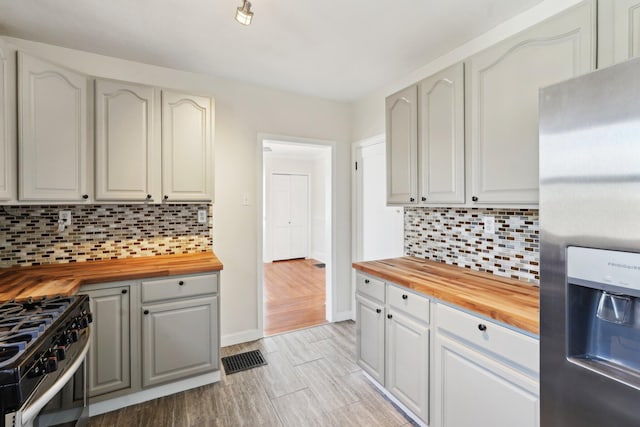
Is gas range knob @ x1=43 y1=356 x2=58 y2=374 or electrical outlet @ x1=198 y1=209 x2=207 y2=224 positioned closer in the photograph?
gas range knob @ x1=43 y1=356 x2=58 y2=374

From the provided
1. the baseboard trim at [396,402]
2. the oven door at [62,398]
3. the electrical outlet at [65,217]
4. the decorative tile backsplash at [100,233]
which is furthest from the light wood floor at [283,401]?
the electrical outlet at [65,217]

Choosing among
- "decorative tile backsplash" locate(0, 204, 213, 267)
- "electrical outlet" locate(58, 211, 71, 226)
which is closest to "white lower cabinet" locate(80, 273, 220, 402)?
"decorative tile backsplash" locate(0, 204, 213, 267)

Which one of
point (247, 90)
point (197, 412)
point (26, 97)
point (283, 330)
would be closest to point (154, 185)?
point (26, 97)

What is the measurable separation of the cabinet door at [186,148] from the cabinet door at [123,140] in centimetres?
11

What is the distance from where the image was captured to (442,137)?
75.2 inches

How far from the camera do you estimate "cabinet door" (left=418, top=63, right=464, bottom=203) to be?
1805 mm

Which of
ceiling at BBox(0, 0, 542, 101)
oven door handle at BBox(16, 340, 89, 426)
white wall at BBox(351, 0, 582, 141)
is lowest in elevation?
oven door handle at BBox(16, 340, 89, 426)

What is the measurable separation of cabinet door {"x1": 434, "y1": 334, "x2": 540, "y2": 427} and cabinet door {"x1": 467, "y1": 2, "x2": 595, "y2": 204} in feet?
2.62

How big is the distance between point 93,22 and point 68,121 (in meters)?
0.65

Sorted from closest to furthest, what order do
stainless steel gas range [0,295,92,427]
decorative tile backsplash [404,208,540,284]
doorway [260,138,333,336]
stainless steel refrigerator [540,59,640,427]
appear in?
stainless steel refrigerator [540,59,640,427] → stainless steel gas range [0,295,92,427] → decorative tile backsplash [404,208,540,284] → doorway [260,138,333,336]

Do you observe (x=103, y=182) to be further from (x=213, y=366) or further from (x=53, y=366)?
(x=213, y=366)

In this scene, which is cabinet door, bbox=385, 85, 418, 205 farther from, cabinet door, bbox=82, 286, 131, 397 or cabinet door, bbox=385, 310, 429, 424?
cabinet door, bbox=82, 286, 131, 397

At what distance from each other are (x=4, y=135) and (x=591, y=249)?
2.80 meters

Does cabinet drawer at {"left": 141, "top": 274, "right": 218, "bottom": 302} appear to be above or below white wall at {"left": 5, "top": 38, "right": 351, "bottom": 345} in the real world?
below
